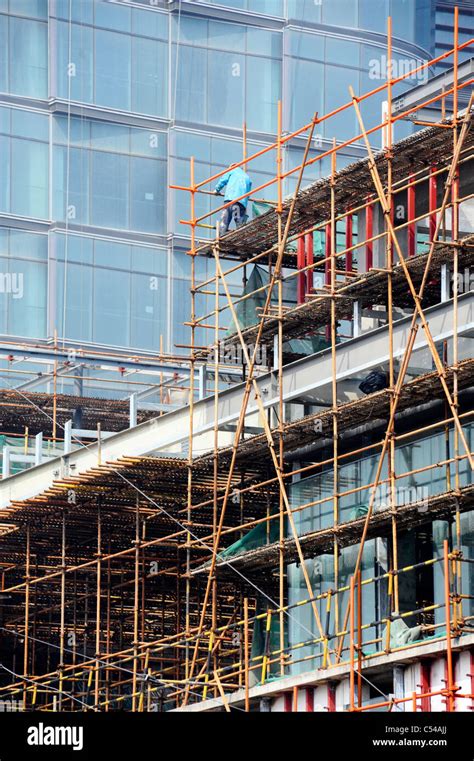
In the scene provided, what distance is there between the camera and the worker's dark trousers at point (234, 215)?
5003 centimetres

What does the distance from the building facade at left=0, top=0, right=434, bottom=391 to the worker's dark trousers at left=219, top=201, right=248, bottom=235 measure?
31033mm

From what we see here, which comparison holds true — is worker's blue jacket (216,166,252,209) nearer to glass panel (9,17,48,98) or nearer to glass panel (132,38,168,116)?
glass panel (9,17,48,98)

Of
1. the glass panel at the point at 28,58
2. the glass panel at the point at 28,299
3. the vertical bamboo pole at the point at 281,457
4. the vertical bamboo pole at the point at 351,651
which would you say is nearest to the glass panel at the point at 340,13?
the glass panel at the point at 28,58

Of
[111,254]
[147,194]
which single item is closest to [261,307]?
[111,254]

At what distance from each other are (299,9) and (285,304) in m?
41.8

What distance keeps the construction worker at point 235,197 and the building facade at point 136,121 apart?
30.5m

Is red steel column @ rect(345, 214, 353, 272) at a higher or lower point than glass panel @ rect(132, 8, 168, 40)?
lower

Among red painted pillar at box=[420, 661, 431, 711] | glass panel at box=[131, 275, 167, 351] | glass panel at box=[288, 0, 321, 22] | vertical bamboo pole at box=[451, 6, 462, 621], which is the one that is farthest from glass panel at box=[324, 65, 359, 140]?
red painted pillar at box=[420, 661, 431, 711]

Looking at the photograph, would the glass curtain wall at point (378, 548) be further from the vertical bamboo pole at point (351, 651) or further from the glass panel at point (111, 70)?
the glass panel at point (111, 70)

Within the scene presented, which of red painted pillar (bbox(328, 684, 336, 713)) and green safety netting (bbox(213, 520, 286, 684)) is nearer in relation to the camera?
red painted pillar (bbox(328, 684, 336, 713))

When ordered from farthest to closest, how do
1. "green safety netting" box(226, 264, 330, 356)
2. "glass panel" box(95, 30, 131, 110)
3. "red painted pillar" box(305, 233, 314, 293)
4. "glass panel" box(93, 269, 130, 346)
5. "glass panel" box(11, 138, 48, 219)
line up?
"glass panel" box(95, 30, 131, 110) → "glass panel" box(11, 138, 48, 219) → "glass panel" box(93, 269, 130, 346) → "green safety netting" box(226, 264, 330, 356) → "red painted pillar" box(305, 233, 314, 293)

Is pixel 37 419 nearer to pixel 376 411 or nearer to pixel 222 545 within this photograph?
pixel 222 545

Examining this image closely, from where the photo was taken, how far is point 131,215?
8556 centimetres

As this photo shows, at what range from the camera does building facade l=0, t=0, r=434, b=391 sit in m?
83.6
